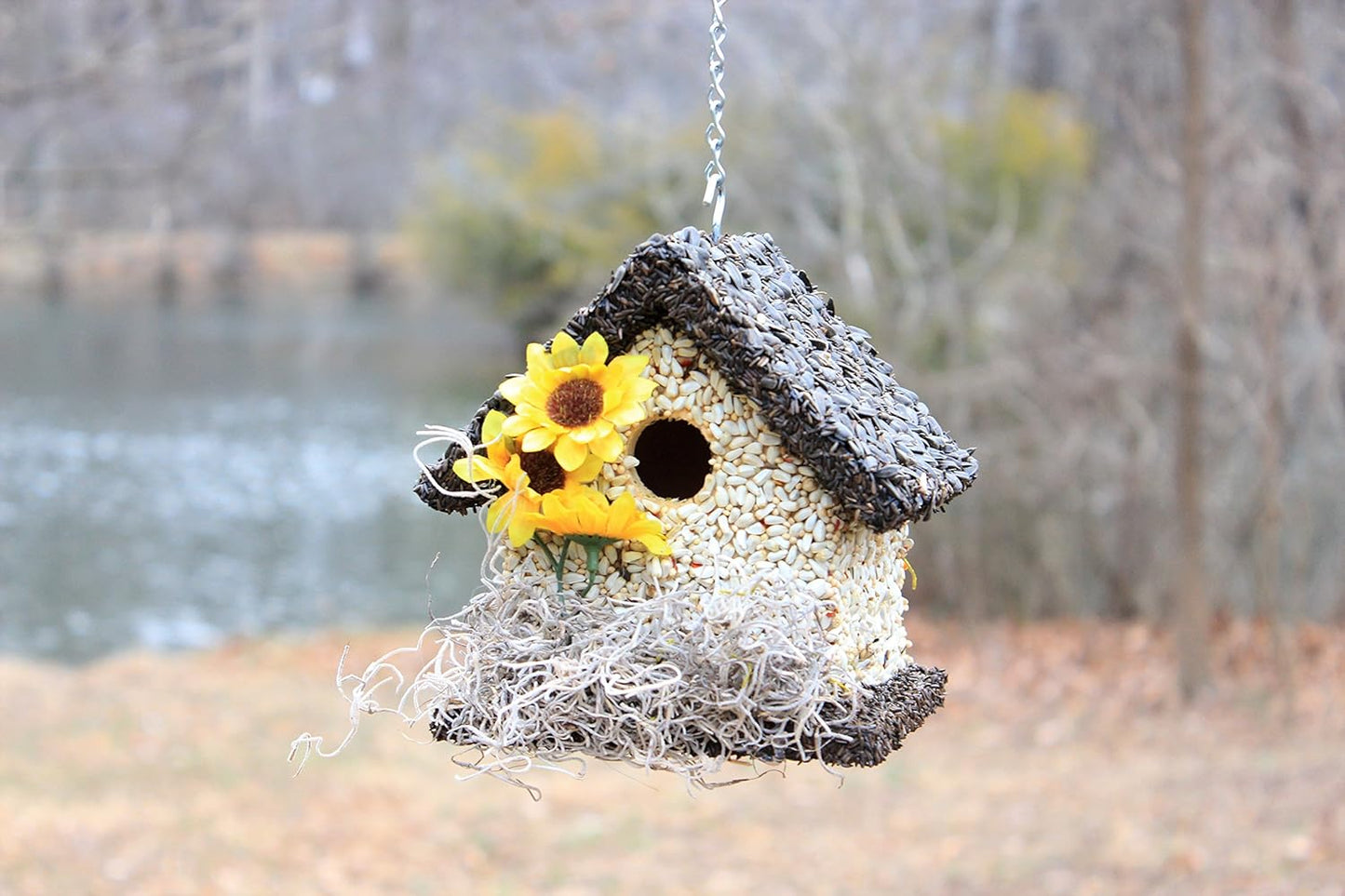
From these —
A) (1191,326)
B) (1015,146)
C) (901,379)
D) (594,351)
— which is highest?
(1015,146)

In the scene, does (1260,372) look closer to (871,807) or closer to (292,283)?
(871,807)

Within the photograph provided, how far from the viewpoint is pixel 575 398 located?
248 cm

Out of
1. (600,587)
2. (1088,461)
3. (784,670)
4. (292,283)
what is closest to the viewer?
(784,670)

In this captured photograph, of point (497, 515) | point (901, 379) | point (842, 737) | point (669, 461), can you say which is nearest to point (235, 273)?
point (901, 379)

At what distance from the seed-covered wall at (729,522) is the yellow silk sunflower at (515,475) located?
10 cm

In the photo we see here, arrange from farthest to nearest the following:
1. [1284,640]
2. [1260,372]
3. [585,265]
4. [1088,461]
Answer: [585,265] → [1088,461] → [1260,372] → [1284,640]

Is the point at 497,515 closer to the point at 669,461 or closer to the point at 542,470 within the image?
the point at 542,470

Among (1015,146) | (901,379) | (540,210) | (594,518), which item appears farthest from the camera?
(540,210)

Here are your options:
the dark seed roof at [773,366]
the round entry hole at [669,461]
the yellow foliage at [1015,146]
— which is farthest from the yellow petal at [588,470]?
the yellow foliage at [1015,146]

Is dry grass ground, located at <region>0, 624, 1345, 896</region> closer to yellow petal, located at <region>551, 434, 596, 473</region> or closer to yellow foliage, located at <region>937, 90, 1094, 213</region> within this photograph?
yellow foliage, located at <region>937, 90, 1094, 213</region>

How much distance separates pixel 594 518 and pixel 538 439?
17 centimetres

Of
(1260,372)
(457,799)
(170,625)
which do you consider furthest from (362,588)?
(1260,372)

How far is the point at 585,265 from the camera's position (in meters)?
13.1

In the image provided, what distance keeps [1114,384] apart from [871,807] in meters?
4.66
